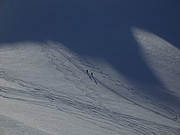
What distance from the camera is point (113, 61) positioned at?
9.02 metres

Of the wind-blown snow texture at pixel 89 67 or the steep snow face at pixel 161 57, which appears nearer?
the wind-blown snow texture at pixel 89 67

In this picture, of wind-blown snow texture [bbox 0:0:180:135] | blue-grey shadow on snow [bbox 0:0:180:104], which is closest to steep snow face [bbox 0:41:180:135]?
wind-blown snow texture [bbox 0:0:180:135]

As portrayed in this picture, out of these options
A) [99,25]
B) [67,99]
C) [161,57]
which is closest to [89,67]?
[67,99]

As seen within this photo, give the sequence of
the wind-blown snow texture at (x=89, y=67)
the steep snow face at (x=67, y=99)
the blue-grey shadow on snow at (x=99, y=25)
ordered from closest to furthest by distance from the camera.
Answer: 1. the steep snow face at (x=67, y=99)
2. the wind-blown snow texture at (x=89, y=67)
3. the blue-grey shadow on snow at (x=99, y=25)

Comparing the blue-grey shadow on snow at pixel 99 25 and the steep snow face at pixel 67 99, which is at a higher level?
the blue-grey shadow on snow at pixel 99 25

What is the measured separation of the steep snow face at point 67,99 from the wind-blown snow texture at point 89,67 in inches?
0.7

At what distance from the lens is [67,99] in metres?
6.97

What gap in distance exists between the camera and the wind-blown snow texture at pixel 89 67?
6160 mm

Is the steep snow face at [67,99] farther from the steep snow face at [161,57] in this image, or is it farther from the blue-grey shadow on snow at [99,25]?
the steep snow face at [161,57]

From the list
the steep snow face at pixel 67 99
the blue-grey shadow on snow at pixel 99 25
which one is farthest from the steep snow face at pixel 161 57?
the steep snow face at pixel 67 99

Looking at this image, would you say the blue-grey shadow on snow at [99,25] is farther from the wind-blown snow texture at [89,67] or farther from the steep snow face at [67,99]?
the steep snow face at [67,99]

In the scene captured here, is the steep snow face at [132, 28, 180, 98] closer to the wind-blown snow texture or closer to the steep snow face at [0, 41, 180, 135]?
the wind-blown snow texture

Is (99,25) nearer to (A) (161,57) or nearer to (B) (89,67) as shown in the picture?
(A) (161,57)

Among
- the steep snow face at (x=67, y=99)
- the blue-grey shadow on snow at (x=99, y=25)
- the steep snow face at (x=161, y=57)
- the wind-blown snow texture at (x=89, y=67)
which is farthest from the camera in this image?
the blue-grey shadow on snow at (x=99, y=25)
